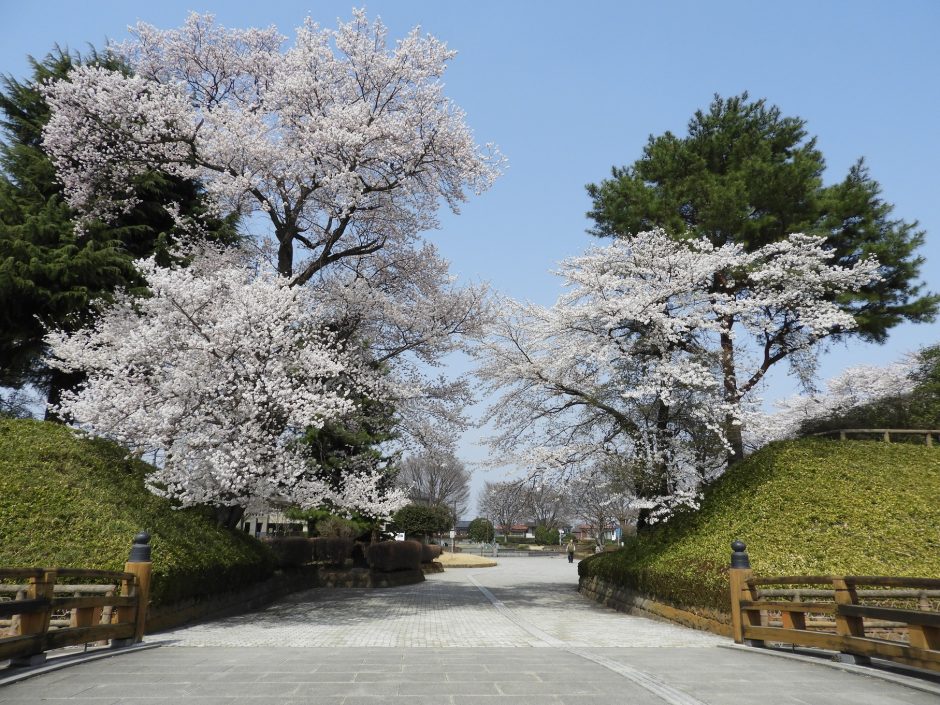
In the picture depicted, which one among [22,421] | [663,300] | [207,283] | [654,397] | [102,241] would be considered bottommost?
[22,421]

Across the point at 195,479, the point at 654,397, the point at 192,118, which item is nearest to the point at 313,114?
the point at 192,118

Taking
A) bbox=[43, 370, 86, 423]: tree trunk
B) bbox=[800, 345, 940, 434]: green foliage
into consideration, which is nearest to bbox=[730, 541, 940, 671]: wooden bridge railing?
bbox=[800, 345, 940, 434]: green foliage

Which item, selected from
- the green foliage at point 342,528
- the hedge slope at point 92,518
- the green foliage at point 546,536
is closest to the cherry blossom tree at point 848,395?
the green foliage at point 342,528

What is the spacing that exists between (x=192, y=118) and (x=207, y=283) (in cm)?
580

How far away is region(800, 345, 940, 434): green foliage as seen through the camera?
68.6 feet

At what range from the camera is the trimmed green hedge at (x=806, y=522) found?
38.1 feet

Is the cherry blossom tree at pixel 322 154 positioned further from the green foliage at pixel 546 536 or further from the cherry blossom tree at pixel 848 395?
the green foliage at pixel 546 536

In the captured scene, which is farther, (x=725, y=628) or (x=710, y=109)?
(x=710, y=109)

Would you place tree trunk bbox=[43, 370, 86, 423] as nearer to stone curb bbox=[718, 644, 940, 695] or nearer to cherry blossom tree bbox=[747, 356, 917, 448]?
stone curb bbox=[718, 644, 940, 695]

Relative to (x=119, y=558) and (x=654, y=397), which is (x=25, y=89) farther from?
(x=654, y=397)

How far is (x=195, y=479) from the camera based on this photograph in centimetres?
1205

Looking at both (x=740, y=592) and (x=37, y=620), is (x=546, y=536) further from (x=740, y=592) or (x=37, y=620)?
(x=37, y=620)

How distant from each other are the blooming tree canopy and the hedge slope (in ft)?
19.7

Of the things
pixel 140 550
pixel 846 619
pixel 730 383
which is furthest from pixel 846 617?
pixel 730 383
